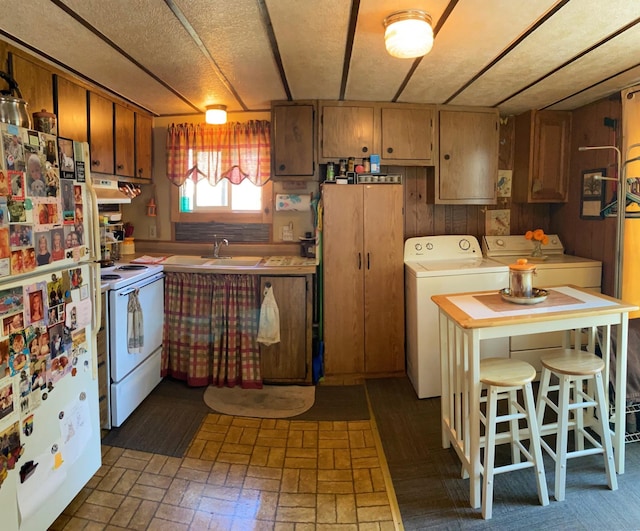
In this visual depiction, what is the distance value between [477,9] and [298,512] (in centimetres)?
236

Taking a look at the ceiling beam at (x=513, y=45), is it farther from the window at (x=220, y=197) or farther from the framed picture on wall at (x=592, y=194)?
the window at (x=220, y=197)

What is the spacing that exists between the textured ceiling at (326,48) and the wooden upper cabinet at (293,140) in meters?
0.12

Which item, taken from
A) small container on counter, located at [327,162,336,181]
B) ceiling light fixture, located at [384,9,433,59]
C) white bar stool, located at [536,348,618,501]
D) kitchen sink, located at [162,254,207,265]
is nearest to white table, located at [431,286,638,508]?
white bar stool, located at [536,348,618,501]

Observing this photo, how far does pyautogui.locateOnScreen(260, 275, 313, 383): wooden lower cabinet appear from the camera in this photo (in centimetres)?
302

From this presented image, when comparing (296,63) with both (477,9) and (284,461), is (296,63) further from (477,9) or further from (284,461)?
(284,461)

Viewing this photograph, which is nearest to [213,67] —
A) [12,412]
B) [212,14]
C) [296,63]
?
[296,63]

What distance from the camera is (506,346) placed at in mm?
3035

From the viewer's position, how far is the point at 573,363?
1949 millimetres

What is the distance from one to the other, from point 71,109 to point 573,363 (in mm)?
3190

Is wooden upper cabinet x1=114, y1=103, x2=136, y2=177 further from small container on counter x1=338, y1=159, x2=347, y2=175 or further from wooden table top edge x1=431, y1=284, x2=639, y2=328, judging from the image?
wooden table top edge x1=431, y1=284, x2=639, y2=328

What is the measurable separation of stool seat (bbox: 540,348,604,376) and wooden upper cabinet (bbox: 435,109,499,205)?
1594mm

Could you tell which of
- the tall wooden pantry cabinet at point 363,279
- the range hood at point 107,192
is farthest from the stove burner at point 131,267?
the tall wooden pantry cabinet at point 363,279

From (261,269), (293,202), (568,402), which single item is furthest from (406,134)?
(568,402)

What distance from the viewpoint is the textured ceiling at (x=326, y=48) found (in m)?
1.70
